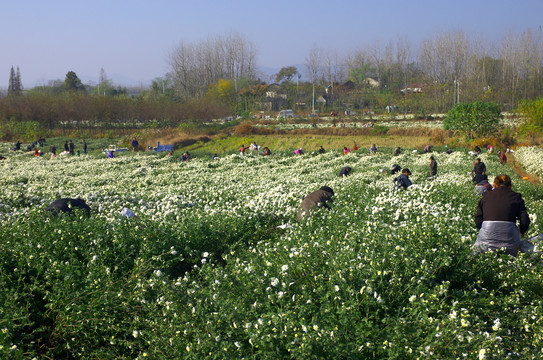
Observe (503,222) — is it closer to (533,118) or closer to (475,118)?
(475,118)

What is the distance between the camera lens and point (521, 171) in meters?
27.7

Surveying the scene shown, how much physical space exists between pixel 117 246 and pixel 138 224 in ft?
4.60

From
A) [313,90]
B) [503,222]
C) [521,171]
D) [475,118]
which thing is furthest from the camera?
[313,90]

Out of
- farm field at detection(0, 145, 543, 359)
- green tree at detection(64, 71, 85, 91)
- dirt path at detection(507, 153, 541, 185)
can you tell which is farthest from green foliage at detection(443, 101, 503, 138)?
green tree at detection(64, 71, 85, 91)

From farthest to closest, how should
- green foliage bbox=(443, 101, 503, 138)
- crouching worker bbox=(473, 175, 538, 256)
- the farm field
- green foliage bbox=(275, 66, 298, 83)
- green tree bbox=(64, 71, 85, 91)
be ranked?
green tree bbox=(64, 71, 85, 91), green foliage bbox=(275, 66, 298, 83), green foliage bbox=(443, 101, 503, 138), crouching worker bbox=(473, 175, 538, 256), the farm field

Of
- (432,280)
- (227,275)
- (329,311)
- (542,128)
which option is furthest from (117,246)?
(542,128)

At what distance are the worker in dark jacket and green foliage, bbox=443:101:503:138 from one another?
37.2m

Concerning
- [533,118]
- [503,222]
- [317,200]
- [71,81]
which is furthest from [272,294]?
[71,81]

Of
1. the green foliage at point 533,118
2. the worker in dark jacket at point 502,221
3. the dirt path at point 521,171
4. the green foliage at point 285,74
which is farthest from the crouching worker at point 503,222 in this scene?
the green foliage at point 285,74

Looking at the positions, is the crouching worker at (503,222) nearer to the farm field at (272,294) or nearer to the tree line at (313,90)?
the farm field at (272,294)

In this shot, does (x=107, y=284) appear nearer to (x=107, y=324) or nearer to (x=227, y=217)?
(x=107, y=324)

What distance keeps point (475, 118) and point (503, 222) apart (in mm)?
37521

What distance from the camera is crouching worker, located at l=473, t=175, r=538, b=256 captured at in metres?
7.00

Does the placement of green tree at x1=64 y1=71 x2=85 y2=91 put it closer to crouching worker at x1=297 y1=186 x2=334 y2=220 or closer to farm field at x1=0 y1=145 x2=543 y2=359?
crouching worker at x1=297 y1=186 x2=334 y2=220
